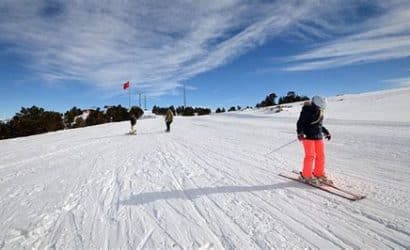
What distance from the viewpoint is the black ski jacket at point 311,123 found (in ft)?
22.1

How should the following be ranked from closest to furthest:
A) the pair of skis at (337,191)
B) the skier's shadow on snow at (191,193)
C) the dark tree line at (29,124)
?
the pair of skis at (337,191) < the skier's shadow on snow at (191,193) < the dark tree line at (29,124)

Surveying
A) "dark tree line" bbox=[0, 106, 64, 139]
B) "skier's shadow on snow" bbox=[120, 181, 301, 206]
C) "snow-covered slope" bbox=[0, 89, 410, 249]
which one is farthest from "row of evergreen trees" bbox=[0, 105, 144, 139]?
"skier's shadow on snow" bbox=[120, 181, 301, 206]

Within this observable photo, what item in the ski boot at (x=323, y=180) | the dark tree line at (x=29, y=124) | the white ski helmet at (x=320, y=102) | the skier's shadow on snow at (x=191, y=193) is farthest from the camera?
the dark tree line at (x=29, y=124)

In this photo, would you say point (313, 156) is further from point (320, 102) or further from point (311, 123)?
point (320, 102)

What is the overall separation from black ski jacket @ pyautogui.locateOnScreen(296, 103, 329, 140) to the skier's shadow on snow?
3.83 feet

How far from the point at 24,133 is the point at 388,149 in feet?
240

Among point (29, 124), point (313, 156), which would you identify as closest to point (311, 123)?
point (313, 156)

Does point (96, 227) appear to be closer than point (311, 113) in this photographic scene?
Yes

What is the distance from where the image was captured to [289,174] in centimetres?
777

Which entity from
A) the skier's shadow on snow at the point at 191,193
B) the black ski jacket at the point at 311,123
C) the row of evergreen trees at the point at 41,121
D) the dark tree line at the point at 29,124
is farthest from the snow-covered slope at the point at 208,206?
the dark tree line at the point at 29,124

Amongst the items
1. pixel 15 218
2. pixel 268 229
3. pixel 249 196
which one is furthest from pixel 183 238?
pixel 15 218

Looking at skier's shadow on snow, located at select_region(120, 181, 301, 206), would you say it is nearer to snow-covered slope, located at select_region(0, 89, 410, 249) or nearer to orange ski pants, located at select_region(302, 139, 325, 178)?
snow-covered slope, located at select_region(0, 89, 410, 249)

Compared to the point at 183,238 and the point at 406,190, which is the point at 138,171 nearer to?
A: the point at 183,238

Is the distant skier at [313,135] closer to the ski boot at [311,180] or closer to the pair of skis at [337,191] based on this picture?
the ski boot at [311,180]
